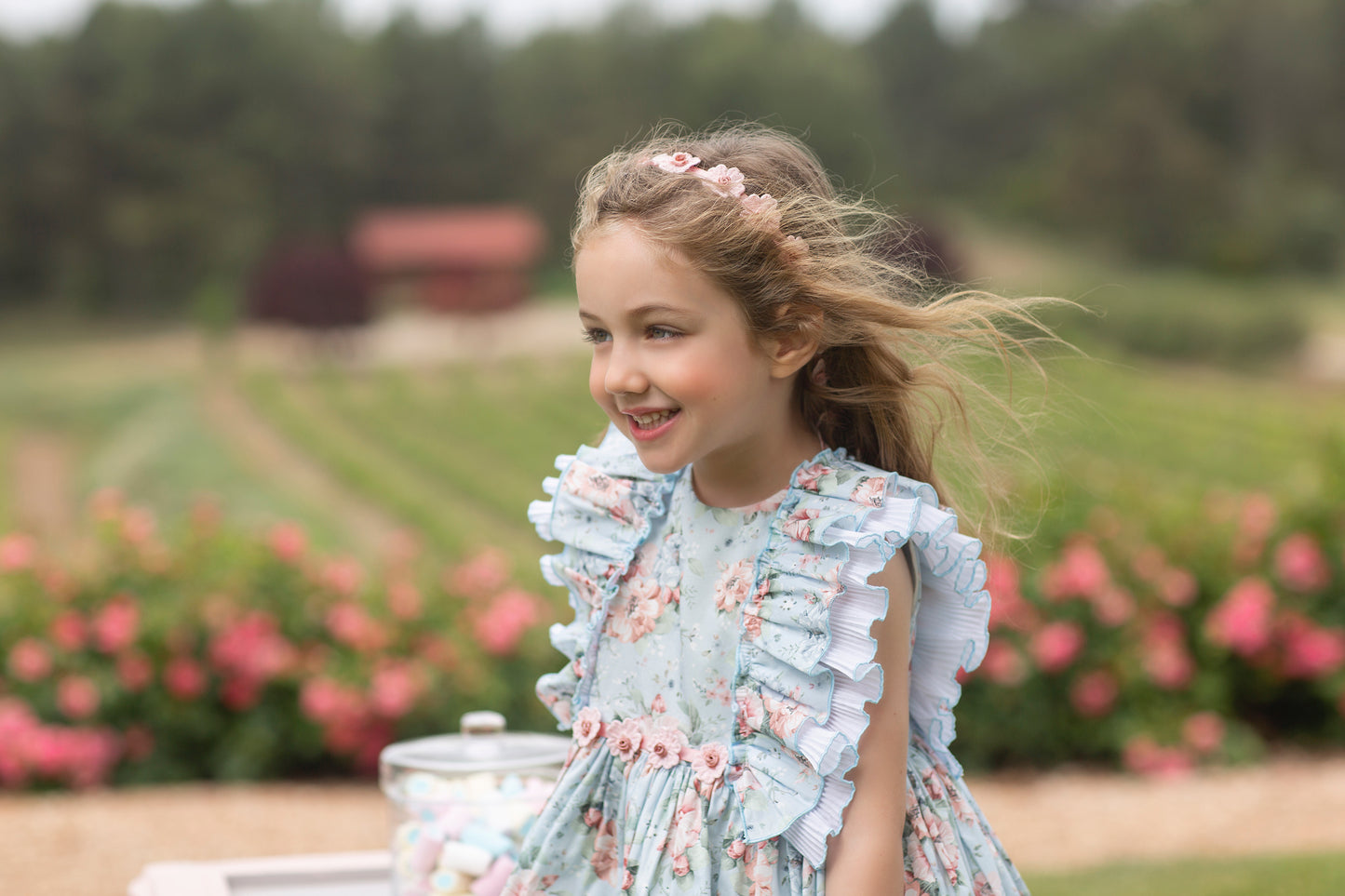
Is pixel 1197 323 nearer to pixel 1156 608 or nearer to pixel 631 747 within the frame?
pixel 1156 608

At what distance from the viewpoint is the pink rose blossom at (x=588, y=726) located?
158cm

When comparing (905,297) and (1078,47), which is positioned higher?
(1078,47)

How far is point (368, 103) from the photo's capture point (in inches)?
270

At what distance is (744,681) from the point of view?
1.44m

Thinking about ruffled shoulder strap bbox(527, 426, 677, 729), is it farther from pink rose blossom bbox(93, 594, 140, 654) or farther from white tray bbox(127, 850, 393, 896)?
pink rose blossom bbox(93, 594, 140, 654)

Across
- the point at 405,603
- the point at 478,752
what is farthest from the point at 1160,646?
the point at 478,752

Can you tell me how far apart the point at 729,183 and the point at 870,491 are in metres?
0.36

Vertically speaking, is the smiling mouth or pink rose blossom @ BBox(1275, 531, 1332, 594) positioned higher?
pink rose blossom @ BBox(1275, 531, 1332, 594)

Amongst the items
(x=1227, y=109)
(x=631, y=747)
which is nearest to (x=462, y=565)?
(x=631, y=747)

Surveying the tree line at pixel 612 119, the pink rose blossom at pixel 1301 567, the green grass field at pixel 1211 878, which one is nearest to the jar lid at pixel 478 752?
the green grass field at pixel 1211 878

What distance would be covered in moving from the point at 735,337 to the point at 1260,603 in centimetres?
367

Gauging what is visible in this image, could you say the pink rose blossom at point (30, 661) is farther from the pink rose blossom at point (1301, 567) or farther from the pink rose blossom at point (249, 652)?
the pink rose blossom at point (1301, 567)

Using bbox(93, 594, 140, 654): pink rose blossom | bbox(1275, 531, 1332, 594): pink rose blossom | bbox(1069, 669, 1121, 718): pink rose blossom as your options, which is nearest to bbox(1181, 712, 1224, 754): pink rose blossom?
bbox(1069, 669, 1121, 718): pink rose blossom

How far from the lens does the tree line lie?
6.50 meters
